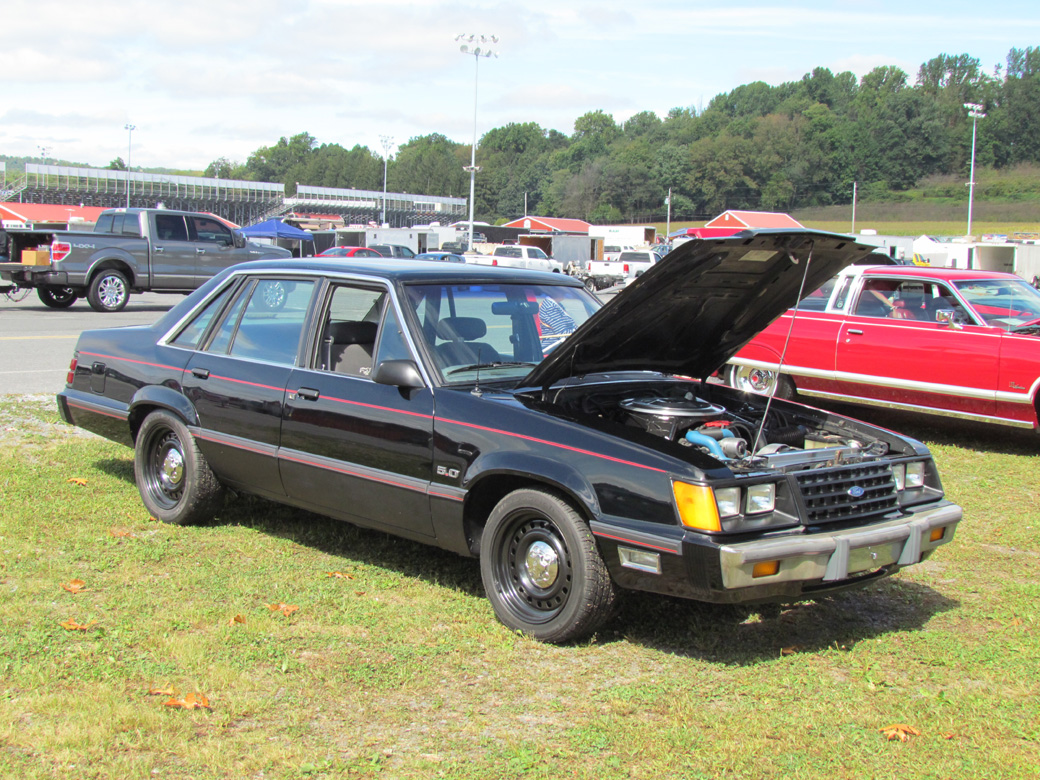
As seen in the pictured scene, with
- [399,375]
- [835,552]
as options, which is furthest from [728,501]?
[399,375]

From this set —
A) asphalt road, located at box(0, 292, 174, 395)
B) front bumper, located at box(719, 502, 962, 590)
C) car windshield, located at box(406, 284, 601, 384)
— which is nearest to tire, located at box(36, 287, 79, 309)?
asphalt road, located at box(0, 292, 174, 395)

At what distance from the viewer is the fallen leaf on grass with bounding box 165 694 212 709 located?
138 inches

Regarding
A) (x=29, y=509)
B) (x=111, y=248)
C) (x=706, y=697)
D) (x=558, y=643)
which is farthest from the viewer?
(x=111, y=248)

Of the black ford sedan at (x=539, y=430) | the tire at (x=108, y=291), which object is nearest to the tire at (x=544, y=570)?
the black ford sedan at (x=539, y=430)

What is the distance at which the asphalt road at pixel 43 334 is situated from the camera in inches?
427

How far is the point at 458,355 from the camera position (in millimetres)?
4812

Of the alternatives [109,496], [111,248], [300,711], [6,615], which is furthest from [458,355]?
[111,248]

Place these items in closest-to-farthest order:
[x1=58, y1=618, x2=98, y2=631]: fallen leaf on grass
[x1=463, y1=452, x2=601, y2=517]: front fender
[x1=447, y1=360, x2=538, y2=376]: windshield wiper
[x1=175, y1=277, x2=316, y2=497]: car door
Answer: [x1=463, y1=452, x2=601, y2=517]: front fender
[x1=58, y1=618, x2=98, y2=631]: fallen leaf on grass
[x1=447, y1=360, x2=538, y2=376]: windshield wiper
[x1=175, y1=277, x2=316, y2=497]: car door

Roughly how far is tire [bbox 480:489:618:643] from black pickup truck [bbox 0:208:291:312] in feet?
53.7

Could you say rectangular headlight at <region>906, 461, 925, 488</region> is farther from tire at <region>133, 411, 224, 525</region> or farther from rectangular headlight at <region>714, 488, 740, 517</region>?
tire at <region>133, 411, 224, 525</region>

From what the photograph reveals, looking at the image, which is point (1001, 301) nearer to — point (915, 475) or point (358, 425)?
point (915, 475)

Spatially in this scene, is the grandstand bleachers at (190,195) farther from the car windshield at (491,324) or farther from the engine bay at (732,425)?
the engine bay at (732,425)

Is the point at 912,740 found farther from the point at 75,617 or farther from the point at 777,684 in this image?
the point at 75,617

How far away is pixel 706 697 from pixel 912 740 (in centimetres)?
73
